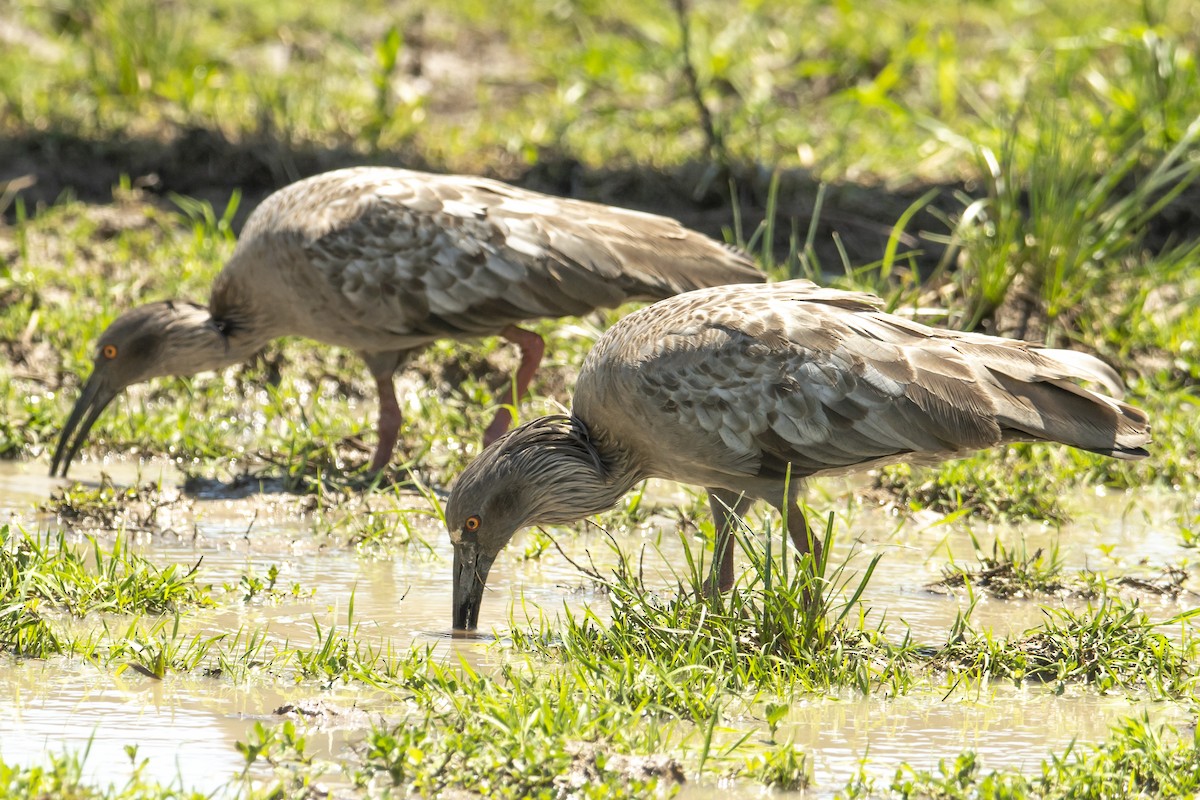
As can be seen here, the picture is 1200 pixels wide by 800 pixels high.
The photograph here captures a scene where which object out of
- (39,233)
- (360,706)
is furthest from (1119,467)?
(39,233)

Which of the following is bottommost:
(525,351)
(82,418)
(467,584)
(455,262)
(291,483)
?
(467,584)

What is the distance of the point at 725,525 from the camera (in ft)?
17.5

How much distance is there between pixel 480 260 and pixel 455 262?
11 cm

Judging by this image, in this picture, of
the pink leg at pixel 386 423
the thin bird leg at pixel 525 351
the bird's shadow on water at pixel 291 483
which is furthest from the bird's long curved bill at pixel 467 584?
the thin bird leg at pixel 525 351

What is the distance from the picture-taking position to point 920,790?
3.81m

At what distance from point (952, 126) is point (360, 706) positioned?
25.1 ft

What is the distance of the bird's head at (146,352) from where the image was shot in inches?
276

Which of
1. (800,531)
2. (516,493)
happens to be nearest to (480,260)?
(516,493)

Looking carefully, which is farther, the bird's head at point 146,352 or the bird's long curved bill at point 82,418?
the bird's head at point 146,352

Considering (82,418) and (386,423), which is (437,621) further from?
(82,418)

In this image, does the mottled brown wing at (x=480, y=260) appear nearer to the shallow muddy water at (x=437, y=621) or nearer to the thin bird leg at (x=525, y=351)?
the thin bird leg at (x=525, y=351)

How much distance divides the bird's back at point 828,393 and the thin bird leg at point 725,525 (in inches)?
6.3

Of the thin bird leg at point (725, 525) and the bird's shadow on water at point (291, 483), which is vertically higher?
the bird's shadow on water at point (291, 483)

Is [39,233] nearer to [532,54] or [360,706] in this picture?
[532,54]
